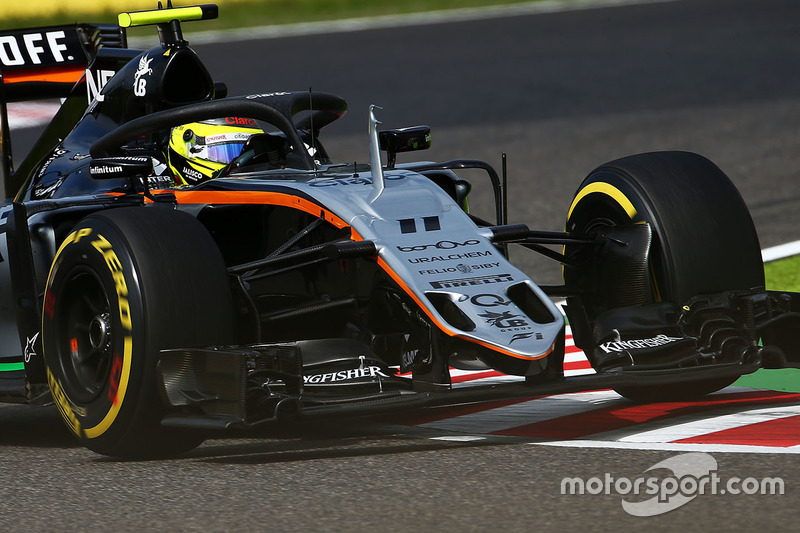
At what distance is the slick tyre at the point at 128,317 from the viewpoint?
17.9 ft

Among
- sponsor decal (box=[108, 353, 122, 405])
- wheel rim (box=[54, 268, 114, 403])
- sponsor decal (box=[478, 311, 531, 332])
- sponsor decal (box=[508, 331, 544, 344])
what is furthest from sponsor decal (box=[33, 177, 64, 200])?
sponsor decal (box=[508, 331, 544, 344])

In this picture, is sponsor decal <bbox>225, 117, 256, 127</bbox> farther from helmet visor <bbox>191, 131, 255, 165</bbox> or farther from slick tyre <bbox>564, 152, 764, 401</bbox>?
slick tyre <bbox>564, 152, 764, 401</bbox>

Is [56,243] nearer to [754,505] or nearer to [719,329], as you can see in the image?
[719,329]

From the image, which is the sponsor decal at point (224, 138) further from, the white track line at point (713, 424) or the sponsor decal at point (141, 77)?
the white track line at point (713, 424)

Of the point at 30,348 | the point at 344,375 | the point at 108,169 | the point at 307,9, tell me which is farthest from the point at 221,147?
the point at 307,9

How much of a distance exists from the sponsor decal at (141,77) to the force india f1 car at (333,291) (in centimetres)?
29

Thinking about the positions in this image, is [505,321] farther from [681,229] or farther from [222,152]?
[222,152]

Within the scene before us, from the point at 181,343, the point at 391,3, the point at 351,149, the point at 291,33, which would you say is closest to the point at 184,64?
the point at 181,343

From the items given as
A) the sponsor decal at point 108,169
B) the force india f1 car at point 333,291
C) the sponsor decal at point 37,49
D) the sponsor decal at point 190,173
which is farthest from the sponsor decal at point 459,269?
the sponsor decal at point 37,49

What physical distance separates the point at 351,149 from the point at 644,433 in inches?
412

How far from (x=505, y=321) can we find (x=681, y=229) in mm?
1115

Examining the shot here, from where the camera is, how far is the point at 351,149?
16.0 meters

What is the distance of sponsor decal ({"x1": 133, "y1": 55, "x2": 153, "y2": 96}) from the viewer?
737 centimetres

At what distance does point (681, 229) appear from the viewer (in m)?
6.21
